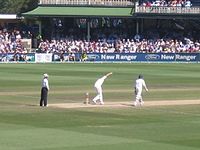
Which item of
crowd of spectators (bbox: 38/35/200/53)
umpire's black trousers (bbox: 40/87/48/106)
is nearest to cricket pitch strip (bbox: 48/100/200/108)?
umpire's black trousers (bbox: 40/87/48/106)

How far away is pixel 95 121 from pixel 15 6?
110932 mm

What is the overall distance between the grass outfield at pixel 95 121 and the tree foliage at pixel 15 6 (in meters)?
73.8

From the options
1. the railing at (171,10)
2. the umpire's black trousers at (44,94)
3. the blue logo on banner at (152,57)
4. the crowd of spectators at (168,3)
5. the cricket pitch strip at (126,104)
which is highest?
the crowd of spectators at (168,3)

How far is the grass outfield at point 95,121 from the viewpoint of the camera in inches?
888

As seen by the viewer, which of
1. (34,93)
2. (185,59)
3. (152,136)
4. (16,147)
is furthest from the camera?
(185,59)

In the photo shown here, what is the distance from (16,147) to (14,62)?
196 ft

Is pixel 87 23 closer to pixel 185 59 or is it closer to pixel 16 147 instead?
pixel 185 59

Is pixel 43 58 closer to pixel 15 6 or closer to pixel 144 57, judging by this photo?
pixel 144 57

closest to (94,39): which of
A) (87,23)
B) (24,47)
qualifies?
(87,23)

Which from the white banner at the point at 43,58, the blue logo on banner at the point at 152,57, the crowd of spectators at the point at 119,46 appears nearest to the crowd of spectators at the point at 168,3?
the crowd of spectators at the point at 119,46

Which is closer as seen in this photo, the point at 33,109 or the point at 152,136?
the point at 152,136

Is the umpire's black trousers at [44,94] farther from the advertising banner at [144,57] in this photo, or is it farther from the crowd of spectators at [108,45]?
the advertising banner at [144,57]

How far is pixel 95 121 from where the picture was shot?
2861 centimetres

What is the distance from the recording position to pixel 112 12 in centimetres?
9581
